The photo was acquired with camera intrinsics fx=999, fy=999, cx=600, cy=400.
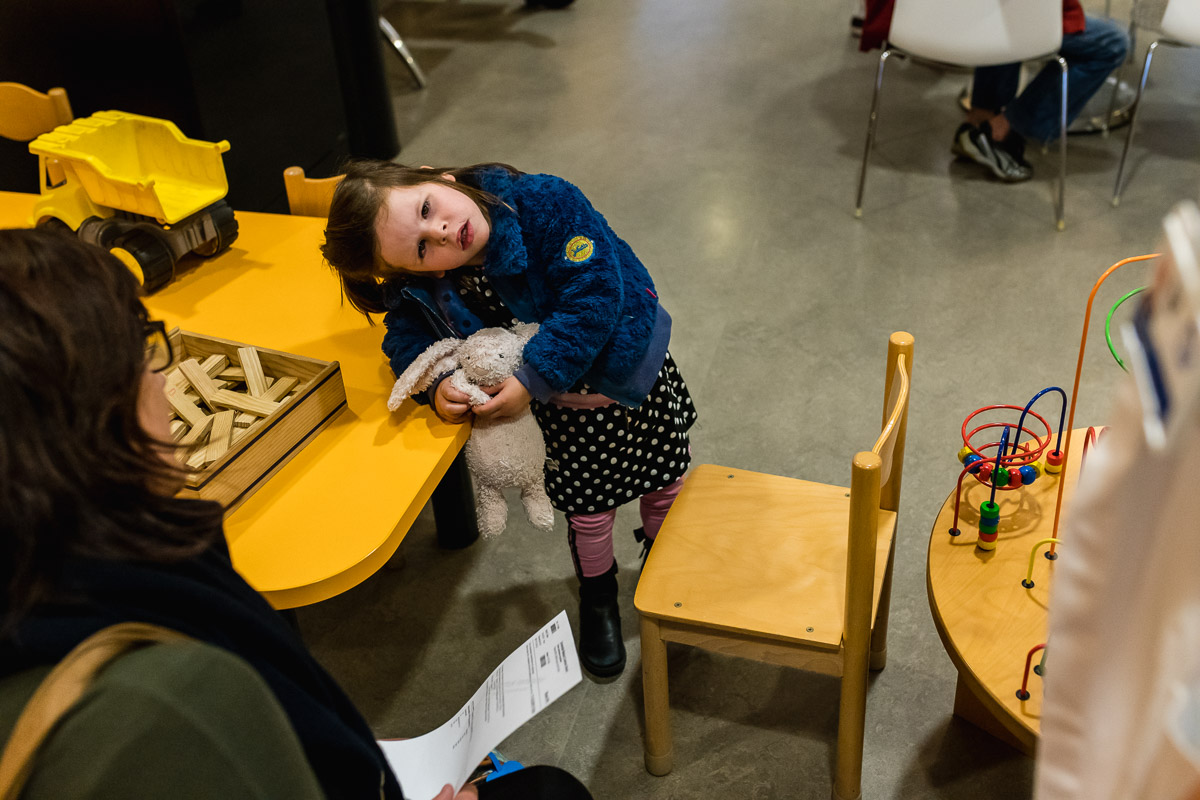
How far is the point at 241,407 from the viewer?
135 cm

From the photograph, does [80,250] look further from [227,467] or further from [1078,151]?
[1078,151]

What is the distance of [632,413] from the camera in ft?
5.32

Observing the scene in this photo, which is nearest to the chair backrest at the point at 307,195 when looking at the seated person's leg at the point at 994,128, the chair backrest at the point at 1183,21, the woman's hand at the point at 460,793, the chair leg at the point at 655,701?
the chair leg at the point at 655,701

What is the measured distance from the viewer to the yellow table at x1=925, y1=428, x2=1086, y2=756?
3.87 feet

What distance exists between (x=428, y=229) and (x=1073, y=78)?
8.55 ft

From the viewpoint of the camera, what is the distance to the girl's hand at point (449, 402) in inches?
54.3

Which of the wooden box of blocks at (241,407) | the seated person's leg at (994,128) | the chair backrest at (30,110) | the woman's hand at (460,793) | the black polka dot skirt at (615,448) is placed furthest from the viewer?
the seated person's leg at (994,128)

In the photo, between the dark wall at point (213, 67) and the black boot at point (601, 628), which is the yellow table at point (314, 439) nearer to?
the black boot at point (601, 628)

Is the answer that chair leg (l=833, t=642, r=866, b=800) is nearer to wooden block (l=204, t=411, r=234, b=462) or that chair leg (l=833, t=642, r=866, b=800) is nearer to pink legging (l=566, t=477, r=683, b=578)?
pink legging (l=566, t=477, r=683, b=578)

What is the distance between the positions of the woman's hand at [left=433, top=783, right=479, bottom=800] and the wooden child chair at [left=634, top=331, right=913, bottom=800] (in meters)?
0.38

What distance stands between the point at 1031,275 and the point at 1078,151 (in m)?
0.90

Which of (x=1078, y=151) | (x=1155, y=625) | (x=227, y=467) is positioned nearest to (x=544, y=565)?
(x=227, y=467)

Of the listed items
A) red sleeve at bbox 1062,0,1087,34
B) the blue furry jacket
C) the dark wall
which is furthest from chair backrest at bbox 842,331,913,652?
red sleeve at bbox 1062,0,1087,34

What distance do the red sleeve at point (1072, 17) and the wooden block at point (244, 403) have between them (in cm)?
277
